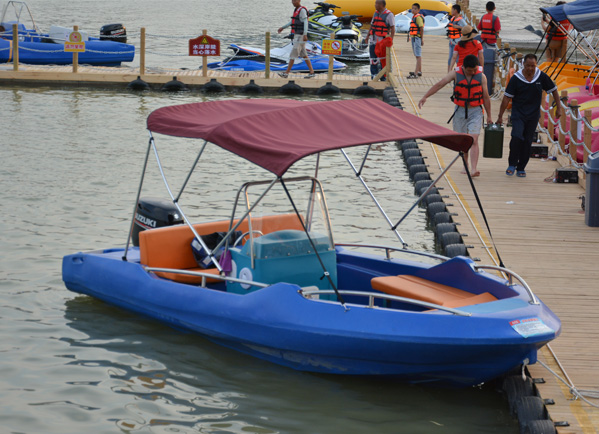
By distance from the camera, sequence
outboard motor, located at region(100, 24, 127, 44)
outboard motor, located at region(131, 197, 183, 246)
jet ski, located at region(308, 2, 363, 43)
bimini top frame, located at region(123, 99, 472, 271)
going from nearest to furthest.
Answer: bimini top frame, located at region(123, 99, 472, 271), outboard motor, located at region(131, 197, 183, 246), outboard motor, located at region(100, 24, 127, 44), jet ski, located at region(308, 2, 363, 43)

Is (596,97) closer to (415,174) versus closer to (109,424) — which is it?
(415,174)

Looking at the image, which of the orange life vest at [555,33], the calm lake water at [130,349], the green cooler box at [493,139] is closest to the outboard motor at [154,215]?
the calm lake water at [130,349]

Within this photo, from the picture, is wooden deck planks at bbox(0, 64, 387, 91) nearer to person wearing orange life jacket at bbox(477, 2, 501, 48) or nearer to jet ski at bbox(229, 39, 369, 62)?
person wearing orange life jacket at bbox(477, 2, 501, 48)

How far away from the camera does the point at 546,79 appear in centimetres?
1194

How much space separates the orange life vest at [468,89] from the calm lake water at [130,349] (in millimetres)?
1821

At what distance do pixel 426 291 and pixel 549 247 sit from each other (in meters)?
2.95

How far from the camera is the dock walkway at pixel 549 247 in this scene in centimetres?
640

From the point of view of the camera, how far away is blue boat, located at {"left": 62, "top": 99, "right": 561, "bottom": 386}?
6.36 metres

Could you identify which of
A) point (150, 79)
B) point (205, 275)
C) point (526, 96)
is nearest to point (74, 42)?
point (150, 79)

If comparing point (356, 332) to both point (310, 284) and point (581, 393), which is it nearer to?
point (310, 284)

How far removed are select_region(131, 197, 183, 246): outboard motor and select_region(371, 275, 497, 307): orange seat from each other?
267cm

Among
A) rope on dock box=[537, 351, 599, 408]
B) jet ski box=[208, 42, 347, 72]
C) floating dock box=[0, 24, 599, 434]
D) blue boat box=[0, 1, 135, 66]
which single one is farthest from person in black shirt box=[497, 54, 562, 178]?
blue boat box=[0, 1, 135, 66]

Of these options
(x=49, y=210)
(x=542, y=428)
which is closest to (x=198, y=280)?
(x=542, y=428)

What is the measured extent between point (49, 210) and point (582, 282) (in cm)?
730
